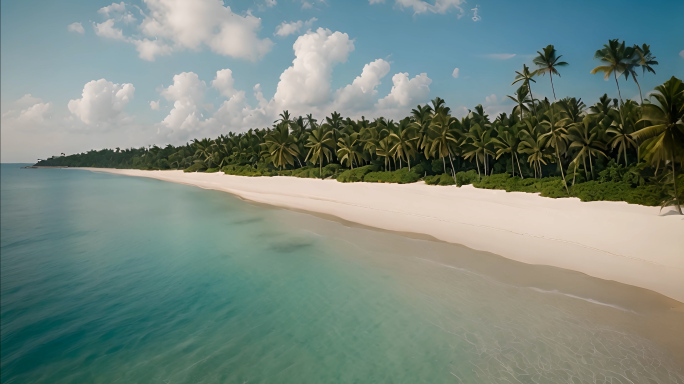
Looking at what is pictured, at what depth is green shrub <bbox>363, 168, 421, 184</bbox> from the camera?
3503 cm

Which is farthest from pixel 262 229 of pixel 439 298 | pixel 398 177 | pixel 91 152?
pixel 91 152

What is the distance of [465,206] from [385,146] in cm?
2090

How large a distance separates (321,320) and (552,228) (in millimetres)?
12178

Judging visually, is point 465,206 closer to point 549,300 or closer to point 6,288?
point 549,300

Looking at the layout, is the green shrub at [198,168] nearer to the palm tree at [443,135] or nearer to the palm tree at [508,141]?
the palm tree at [443,135]

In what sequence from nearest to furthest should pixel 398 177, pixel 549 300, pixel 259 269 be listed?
pixel 549 300
pixel 259 269
pixel 398 177

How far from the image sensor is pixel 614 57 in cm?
2869

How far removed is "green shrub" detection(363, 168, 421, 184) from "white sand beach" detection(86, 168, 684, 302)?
897cm

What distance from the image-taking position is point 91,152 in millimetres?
185375

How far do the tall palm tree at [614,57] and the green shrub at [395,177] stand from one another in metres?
19.4

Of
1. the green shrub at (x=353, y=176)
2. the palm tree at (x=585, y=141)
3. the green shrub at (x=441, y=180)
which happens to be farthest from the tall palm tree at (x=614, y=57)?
the green shrub at (x=353, y=176)

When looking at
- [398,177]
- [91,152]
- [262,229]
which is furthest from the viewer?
[91,152]

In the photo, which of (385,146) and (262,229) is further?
(385,146)

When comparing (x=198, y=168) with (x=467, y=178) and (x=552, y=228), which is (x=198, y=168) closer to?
(x=467, y=178)
